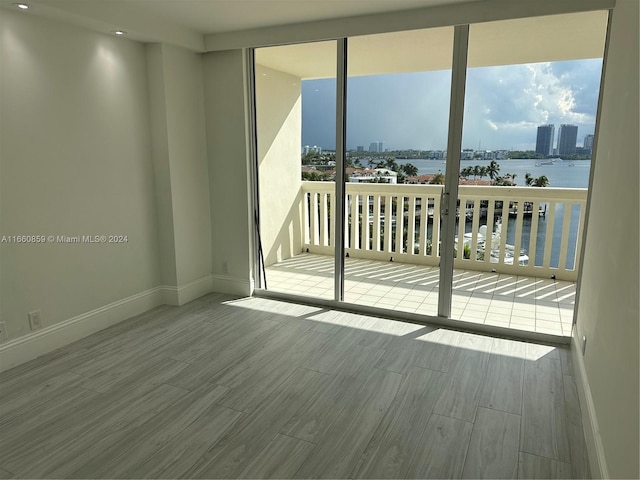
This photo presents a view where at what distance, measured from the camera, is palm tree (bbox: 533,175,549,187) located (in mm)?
3438

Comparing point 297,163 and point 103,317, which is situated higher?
point 297,163

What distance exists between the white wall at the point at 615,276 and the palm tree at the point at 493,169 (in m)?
0.68

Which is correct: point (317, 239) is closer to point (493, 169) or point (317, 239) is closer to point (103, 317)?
point (493, 169)

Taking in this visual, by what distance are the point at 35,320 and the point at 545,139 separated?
3.86m

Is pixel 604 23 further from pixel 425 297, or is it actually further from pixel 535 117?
pixel 425 297

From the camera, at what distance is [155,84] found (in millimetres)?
3748

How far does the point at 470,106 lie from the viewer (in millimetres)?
3311

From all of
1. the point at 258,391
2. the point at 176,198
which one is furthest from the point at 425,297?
the point at 176,198

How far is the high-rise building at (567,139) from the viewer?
122 inches

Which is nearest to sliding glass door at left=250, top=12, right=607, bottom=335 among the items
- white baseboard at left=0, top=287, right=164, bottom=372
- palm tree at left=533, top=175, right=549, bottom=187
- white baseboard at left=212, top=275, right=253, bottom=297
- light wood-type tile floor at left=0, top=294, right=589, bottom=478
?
palm tree at left=533, top=175, right=549, bottom=187

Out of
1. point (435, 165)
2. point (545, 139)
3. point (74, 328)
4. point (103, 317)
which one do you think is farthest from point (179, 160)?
point (545, 139)

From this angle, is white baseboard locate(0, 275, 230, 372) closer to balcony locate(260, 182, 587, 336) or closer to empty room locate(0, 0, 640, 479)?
empty room locate(0, 0, 640, 479)

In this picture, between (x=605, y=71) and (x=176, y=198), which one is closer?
(x=605, y=71)

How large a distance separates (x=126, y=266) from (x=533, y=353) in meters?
3.30
